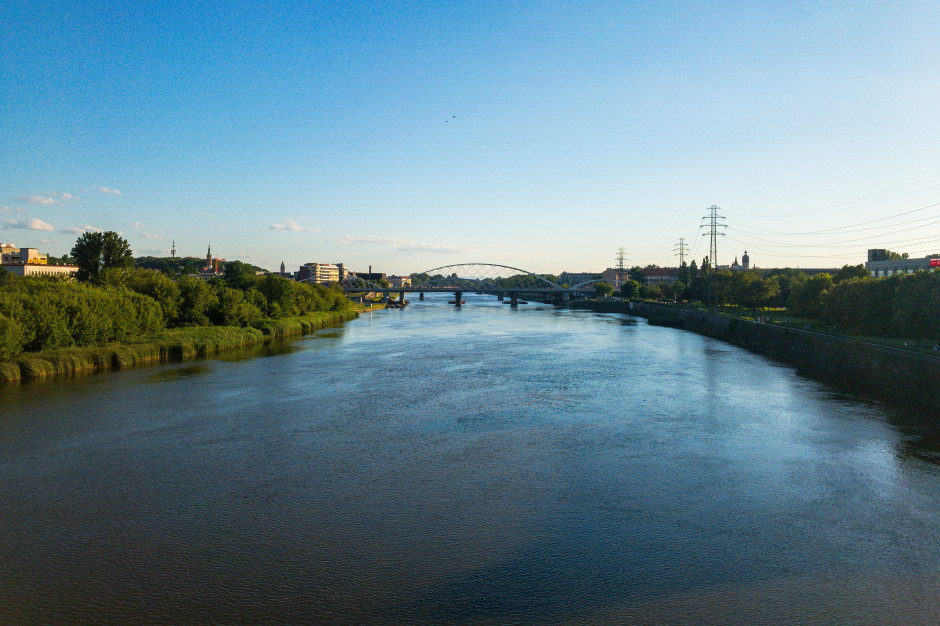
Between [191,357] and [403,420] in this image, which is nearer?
[403,420]

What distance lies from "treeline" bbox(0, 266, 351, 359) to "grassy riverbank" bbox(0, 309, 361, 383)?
715 mm

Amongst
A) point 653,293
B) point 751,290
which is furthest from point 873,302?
point 653,293

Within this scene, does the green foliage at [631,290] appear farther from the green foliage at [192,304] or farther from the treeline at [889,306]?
the green foliage at [192,304]

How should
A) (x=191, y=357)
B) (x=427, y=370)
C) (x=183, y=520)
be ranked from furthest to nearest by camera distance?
(x=191, y=357)
(x=427, y=370)
(x=183, y=520)

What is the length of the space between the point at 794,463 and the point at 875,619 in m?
6.55

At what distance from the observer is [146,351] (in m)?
29.3

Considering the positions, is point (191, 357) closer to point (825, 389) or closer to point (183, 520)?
point (183, 520)

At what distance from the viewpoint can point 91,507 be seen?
35.6 ft

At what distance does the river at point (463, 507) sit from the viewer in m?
7.84

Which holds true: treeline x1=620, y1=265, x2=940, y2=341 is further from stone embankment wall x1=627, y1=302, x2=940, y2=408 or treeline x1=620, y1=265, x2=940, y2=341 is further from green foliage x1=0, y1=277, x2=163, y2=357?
green foliage x1=0, y1=277, x2=163, y2=357

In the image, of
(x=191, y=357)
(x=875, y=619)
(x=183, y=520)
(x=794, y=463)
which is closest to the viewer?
(x=875, y=619)

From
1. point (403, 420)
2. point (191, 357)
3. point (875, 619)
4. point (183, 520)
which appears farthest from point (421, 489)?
point (191, 357)

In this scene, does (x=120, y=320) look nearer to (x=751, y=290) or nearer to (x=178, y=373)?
(x=178, y=373)

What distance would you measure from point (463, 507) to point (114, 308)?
2591 centimetres
